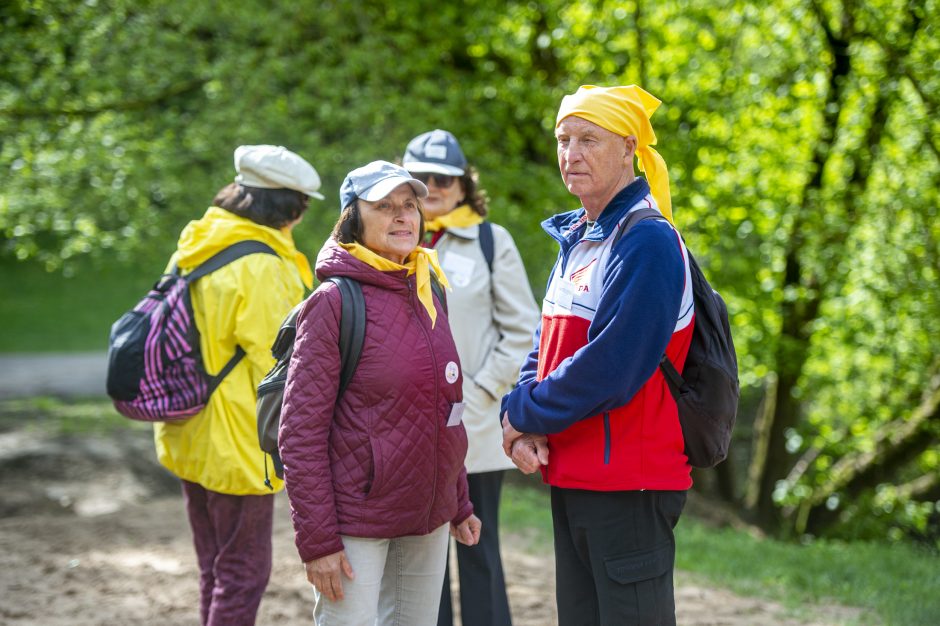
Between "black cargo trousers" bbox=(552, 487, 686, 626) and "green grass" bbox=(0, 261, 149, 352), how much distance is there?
17.2m

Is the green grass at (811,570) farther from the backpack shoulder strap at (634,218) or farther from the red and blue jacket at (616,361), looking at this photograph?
the backpack shoulder strap at (634,218)

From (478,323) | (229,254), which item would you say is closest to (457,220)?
(478,323)

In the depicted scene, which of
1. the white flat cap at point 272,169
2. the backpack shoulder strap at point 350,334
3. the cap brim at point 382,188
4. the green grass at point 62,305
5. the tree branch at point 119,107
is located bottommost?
the green grass at point 62,305

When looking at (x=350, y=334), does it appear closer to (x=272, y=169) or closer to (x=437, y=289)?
(x=437, y=289)

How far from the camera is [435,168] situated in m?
3.79

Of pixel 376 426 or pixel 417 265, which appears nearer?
pixel 376 426

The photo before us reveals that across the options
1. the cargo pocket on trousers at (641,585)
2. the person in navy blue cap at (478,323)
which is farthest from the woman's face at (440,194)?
the cargo pocket on trousers at (641,585)

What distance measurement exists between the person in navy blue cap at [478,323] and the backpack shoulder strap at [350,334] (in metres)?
1.11

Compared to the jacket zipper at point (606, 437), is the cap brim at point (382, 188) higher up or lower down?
higher up

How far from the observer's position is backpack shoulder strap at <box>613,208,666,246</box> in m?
2.60

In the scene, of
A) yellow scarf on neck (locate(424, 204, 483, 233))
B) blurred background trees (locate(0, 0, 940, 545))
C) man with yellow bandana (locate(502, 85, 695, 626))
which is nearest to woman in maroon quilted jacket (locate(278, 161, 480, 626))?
man with yellow bandana (locate(502, 85, 695, 626))

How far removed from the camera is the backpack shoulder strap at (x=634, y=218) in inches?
102

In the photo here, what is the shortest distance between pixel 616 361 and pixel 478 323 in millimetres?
1391

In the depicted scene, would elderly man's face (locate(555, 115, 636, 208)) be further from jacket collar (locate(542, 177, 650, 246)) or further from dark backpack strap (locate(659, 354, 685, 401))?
dark backpack strap (locate(659, 354, 685, 401))
